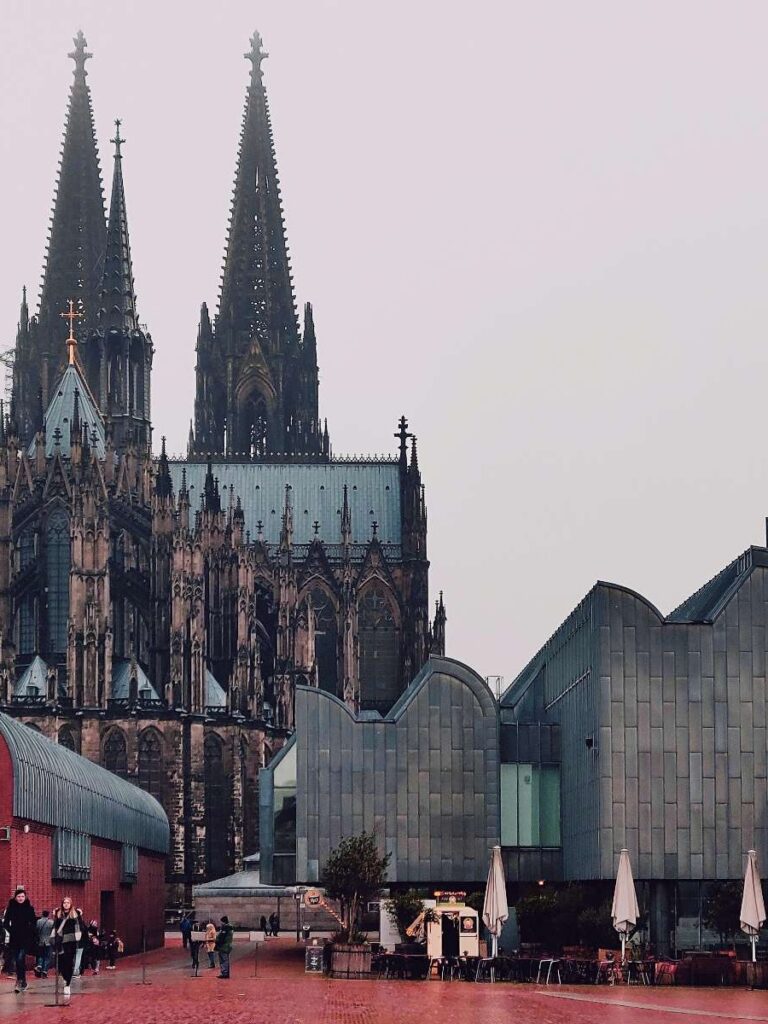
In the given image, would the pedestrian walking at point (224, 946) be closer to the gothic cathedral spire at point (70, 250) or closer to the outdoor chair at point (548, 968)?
the outdoor chair at point (548, 968)

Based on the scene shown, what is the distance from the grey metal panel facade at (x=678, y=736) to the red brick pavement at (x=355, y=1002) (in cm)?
1371

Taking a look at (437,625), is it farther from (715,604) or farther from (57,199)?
(715,604)

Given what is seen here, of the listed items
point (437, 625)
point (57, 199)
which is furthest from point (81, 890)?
point (57, 199)

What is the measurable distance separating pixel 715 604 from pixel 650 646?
3305 mm

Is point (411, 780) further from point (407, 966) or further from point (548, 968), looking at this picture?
point (548, 968)

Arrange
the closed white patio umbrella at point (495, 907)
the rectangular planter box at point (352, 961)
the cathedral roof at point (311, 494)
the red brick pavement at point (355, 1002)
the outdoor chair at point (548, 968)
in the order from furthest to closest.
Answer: the cathedral roof at point (311, 494), the closed white patio umbrella at point (495, 907), the rectangular planter box at point (352, 961), the outdoor chair at point (548, 968), the red brick pavement at point (355, 1002)

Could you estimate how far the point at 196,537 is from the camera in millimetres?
112000

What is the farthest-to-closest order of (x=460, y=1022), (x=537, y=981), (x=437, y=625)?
(x=437, y=625)
(x=537, y=981)
(x=460, y=1022)

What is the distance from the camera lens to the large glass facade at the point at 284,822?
70312mm

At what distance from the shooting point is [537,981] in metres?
49.7

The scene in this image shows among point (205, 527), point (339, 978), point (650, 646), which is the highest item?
point (205, 527)

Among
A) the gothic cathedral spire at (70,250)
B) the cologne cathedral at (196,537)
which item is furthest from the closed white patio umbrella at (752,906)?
the gothic cathedral spire at (70,250)

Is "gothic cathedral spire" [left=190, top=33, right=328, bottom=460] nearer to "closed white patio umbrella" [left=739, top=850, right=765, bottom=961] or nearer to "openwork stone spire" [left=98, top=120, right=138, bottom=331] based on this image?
"openwork stone spire" [left=98, top=120, right=138, bottom=331]

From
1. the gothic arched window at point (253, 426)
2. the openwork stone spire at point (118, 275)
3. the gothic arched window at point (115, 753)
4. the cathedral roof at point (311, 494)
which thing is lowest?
the gothic arched window at point (115, 753)
